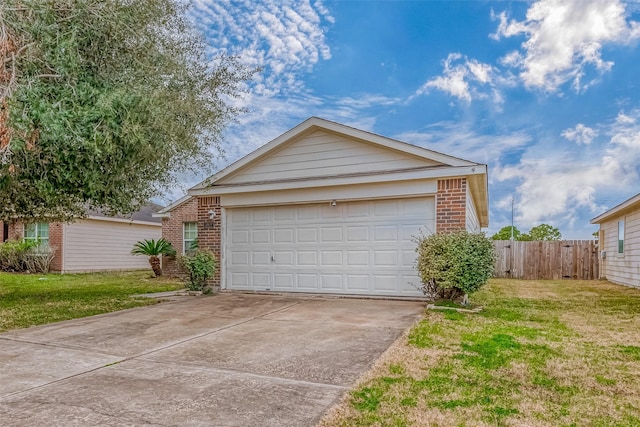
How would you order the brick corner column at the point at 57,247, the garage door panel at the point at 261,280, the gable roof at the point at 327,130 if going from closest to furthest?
the gable roof at the point at 327,130, the garage door panel at the point at 261,280, the brick corner column at the point at 57,247

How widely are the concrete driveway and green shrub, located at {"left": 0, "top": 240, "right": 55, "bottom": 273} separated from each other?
12642 mm

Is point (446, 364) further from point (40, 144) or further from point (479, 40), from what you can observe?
point (479, 40)

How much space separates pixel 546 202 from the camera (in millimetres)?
21031

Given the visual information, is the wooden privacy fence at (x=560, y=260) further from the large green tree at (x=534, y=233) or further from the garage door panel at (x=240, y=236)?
the large green tree at (x=534, y=233)

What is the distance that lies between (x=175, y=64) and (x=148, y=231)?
16.7 m

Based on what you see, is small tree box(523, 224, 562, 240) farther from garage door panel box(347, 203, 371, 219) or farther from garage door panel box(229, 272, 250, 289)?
garage door panel box(229, 272, 250, 289)

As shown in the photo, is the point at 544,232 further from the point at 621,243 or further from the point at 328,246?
the point at 328,246

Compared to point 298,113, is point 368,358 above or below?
below

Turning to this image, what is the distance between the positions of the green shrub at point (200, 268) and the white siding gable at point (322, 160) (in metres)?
1.93

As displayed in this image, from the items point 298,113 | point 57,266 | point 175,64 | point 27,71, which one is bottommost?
point 57,266

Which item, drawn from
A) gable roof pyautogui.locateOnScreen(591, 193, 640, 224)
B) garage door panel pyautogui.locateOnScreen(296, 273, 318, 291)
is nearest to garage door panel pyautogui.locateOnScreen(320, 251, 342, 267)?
garage door panel pyautogui.locateOnScreen(296, 273, 318, 291)

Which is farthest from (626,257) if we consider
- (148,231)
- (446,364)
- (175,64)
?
(148,231)

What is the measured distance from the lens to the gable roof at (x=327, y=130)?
8.53m

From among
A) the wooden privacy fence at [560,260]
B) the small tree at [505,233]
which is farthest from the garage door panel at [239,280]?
the small tree at [505,233]
